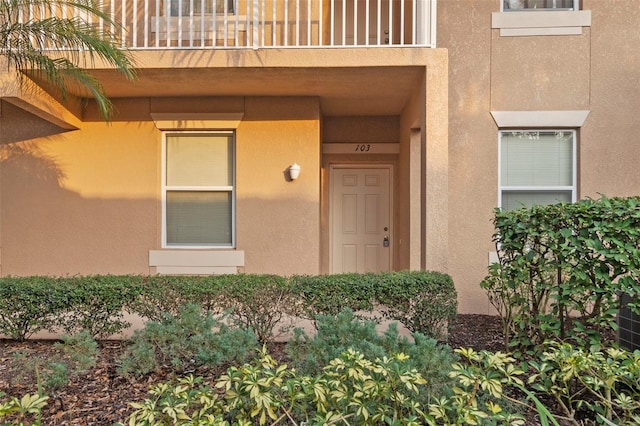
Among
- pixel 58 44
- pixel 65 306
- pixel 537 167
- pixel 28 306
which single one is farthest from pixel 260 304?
pixel 537 167

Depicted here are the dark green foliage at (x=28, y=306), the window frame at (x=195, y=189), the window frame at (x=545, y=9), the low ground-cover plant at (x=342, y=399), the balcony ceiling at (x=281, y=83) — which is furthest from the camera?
the window frame at (x=195, y=189)

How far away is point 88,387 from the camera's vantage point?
3500 mm

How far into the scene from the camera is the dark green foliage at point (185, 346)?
11.4 ft

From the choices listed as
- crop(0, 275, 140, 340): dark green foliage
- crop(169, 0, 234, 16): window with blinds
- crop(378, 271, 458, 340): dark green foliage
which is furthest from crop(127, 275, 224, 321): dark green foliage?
crop(169, 0, 234, 16): window with blinds

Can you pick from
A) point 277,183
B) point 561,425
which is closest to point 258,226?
point 277,183

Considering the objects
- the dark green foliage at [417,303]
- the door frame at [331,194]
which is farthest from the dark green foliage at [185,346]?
the door frame at [331,194]

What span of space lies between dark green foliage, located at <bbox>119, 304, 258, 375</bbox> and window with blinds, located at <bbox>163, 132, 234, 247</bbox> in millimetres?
3014

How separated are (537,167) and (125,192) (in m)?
6.15

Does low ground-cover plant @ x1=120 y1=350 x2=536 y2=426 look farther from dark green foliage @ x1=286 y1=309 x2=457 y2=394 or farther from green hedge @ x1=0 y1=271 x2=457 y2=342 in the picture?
green hedge @ x1=0 y1=271 x2=457 y2=342

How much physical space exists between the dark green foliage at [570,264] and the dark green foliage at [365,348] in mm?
1077

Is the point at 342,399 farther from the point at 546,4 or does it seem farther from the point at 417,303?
the point at 546,4

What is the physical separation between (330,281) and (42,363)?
8.68ft

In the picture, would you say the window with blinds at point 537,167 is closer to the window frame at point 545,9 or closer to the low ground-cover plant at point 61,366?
the window frame at point 545,9

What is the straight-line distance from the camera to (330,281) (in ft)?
14.7
